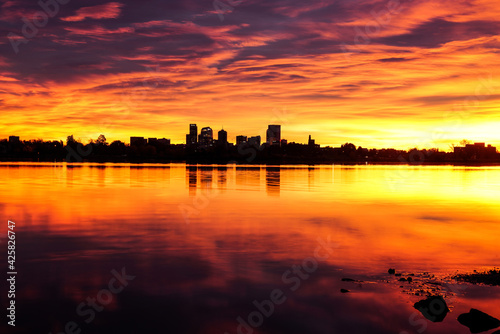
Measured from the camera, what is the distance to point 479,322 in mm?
11859

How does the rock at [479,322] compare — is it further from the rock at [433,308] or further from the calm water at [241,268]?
the rock at [433,308]

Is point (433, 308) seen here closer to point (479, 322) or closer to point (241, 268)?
point (479, 322)

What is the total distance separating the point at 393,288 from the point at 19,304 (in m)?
12.0

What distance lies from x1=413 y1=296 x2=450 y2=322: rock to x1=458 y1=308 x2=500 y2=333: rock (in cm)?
63

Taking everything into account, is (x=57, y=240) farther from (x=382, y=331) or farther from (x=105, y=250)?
(x=382, y=331)

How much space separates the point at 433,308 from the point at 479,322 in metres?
1.28

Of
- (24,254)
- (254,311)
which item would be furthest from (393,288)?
(24,254)

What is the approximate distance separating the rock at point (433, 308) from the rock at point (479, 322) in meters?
0.63

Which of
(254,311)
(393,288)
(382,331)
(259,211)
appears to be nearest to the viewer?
(382,331)

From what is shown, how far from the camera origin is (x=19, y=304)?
13.1 m

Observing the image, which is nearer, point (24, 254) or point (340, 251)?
point (24, 254)

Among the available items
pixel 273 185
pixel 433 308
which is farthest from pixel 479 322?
pixel 273 185

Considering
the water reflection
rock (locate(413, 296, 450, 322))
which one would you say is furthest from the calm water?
the water reflection

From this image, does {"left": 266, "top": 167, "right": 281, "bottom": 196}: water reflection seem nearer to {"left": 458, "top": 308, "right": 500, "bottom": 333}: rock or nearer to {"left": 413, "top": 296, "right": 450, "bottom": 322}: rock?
{"left": 413, "top": 296, "right": 450, "bottom": 322}: rock
